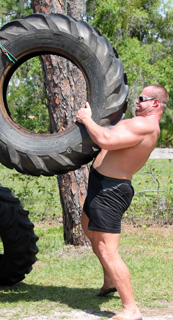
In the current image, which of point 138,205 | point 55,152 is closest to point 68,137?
point 55,152

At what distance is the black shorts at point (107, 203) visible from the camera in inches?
151

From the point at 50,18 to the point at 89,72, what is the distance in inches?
21.0

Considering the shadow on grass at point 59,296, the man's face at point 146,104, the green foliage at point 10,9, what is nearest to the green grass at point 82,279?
the shadow on grass at point 59,296

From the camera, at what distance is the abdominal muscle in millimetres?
3770

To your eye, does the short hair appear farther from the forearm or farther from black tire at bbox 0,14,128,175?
the forearm

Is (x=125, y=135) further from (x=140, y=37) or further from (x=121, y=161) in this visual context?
(x=140, y=37)

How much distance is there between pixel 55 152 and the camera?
3834mm

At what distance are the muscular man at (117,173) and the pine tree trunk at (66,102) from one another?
217 cm

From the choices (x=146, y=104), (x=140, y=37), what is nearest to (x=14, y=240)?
(x=146, y=104)

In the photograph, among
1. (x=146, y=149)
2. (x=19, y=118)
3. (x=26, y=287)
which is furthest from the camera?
(x=19, y=118)

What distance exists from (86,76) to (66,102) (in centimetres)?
214

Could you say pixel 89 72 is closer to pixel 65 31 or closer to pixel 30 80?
pixel 65 31

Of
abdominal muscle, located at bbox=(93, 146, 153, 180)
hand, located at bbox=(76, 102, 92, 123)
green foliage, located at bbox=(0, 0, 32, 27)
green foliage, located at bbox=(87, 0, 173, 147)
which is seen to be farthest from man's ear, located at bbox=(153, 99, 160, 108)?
green foliage, located at bbox=(0, 0, 32, 27)

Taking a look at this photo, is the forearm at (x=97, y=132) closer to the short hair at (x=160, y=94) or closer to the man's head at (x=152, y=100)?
the man's head at (x=152, y=100)
